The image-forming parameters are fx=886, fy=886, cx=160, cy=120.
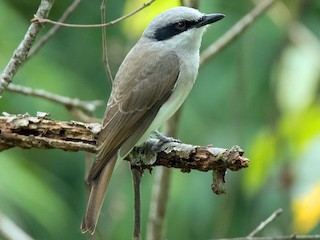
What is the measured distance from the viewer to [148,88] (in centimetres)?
458

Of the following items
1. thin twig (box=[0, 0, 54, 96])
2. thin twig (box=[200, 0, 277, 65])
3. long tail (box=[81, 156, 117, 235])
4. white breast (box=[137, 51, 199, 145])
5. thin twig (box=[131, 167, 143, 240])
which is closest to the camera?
thin twig (box=[0, 0, 54, 96])

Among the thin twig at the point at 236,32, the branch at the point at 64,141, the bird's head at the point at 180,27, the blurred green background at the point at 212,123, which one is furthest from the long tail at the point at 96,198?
the thin twig at the point at 236,32

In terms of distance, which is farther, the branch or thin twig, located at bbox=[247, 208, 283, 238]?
thin twig, located at bbox=[247, 208, 283, 238]

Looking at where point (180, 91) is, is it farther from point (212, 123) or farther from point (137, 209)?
point (212, 123)

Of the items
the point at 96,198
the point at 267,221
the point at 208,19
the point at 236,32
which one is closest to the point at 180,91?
the point at 208,19

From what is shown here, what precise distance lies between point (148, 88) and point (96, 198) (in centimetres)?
71

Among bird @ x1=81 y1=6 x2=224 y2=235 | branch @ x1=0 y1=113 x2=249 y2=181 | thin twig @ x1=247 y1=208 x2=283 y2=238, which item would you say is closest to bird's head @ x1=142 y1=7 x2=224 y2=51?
bird @ x1=81 y1=6 x2=224 y2=235

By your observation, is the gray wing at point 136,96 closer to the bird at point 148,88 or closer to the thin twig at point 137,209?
the bird at point 148,88

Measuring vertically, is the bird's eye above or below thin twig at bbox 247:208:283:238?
above

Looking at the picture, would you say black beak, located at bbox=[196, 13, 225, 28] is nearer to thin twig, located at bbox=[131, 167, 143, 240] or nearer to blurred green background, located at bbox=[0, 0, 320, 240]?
blurred green background, located at bbox=[0, 0, 320, 240]

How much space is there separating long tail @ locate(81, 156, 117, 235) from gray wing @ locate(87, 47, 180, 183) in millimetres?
33

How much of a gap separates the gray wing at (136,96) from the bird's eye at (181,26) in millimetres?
163

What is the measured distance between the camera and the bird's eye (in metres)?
4.80

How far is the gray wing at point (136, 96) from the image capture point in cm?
429
